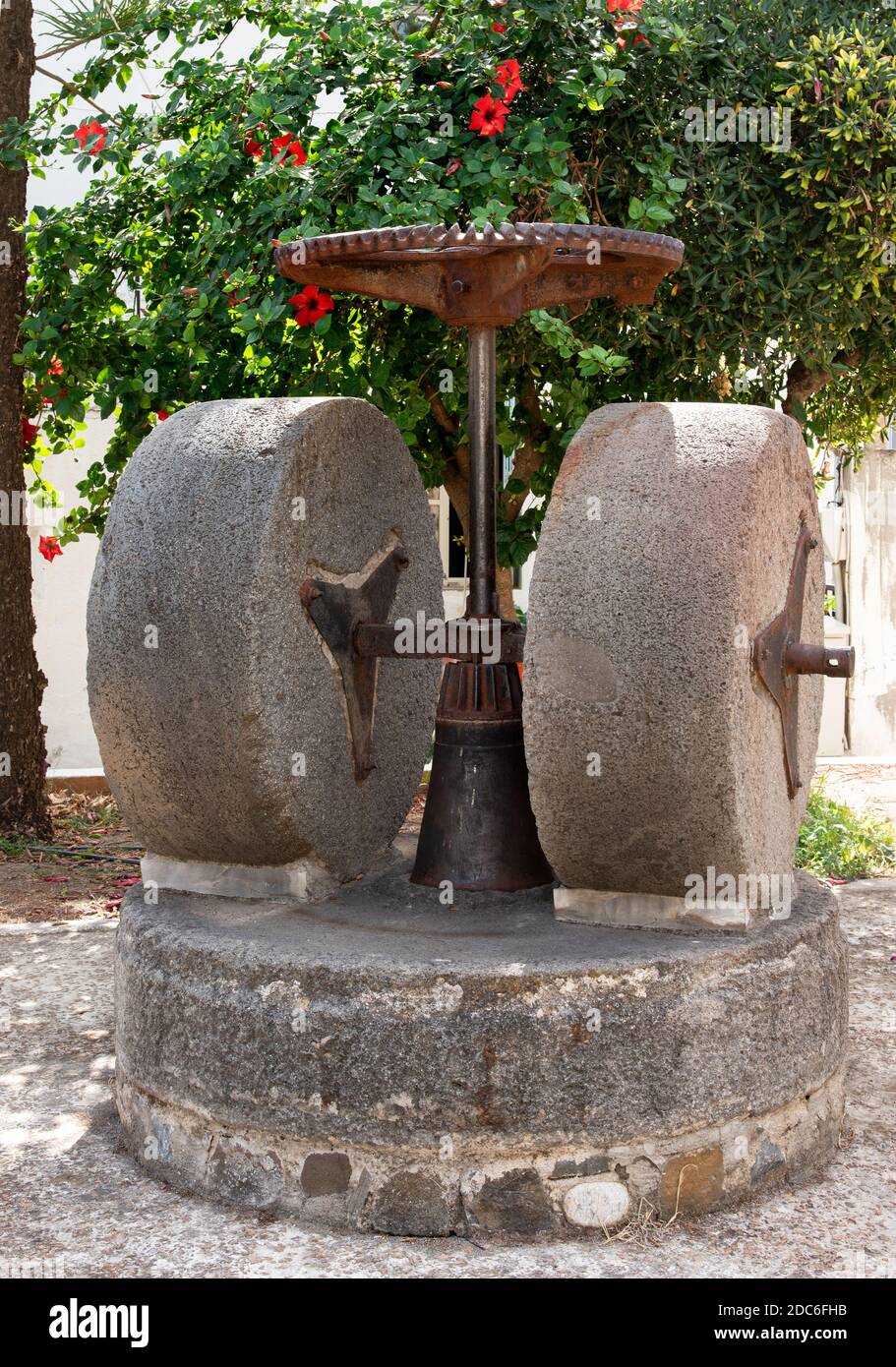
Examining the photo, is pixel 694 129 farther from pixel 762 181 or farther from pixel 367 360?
pixel 367 360

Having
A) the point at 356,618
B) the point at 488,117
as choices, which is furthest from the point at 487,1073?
the point at 488,117

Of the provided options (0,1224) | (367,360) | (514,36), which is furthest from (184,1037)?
(514,36)

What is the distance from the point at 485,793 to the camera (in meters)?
3.32

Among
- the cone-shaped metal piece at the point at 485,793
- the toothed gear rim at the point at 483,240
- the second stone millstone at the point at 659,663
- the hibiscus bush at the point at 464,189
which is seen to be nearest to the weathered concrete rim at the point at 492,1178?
the second stone millstone at the point at 659,663

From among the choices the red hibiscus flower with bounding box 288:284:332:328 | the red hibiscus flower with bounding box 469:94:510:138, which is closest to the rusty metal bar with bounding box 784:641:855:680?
the red hibiscus flower with bounding box 288:284:332:328

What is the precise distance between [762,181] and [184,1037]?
361cm

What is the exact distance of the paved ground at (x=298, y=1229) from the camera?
8.10 ft

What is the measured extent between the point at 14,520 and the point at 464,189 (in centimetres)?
270

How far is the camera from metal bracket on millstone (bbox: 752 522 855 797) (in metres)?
2.86

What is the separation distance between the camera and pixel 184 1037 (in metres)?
2.79

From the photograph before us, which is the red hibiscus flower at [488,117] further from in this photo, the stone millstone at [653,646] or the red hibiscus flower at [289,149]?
the stone millstone at [653,646]

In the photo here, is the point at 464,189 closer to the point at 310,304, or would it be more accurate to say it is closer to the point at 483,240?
the point at 310,304

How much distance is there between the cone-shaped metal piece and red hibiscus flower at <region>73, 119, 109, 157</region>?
2779 mm

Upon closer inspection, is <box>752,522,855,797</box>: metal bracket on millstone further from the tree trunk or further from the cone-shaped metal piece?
the tree trunk
